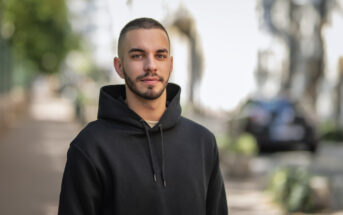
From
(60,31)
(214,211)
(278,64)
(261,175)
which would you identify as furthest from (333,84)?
(214,211)

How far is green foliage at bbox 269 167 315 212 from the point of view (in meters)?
7.45

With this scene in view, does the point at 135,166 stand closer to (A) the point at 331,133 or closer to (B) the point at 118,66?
(B) the point at 118,66

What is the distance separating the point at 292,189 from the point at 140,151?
5.79 m

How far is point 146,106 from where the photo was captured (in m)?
2.39

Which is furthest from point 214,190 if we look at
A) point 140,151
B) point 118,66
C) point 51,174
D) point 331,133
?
point 331,133

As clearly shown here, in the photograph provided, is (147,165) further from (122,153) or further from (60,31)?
(60,31)

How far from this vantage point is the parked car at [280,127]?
14.1 meters

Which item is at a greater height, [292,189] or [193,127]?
[193,127]

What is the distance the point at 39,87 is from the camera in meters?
77.7

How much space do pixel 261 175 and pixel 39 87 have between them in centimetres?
6885

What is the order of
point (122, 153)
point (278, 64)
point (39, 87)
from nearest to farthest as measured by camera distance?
point (122, 153)
point (278, 64)
point (39, 87)

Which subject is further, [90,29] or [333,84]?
[90,29]

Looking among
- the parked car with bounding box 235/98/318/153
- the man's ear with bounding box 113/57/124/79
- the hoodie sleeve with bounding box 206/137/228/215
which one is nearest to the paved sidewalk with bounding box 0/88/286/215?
the parked car with bounding box 235/98/318/153

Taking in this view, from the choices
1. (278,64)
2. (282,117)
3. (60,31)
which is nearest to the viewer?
(282,117)
